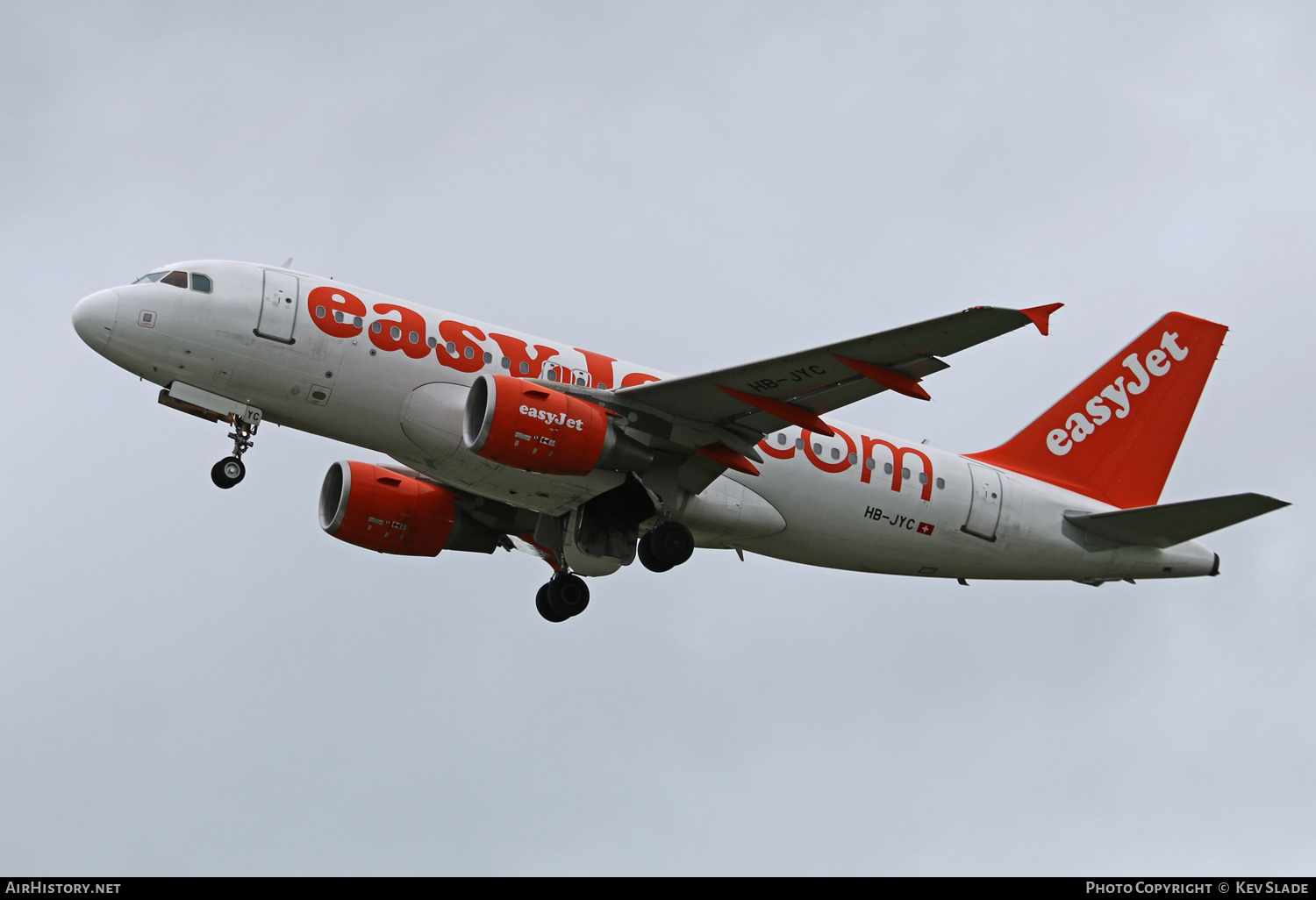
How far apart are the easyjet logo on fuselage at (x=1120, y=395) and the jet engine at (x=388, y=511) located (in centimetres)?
1429

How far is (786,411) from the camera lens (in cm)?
2741

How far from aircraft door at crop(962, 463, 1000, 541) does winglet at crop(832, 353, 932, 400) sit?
6809mm

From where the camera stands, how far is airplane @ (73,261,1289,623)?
26531 millimetres

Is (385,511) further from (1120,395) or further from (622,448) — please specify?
(1120,395)

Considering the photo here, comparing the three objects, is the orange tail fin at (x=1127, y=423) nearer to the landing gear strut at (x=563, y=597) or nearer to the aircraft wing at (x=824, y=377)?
the aircraft wing at (x=824, y=377)

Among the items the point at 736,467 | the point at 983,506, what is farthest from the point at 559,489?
the point at 983,506

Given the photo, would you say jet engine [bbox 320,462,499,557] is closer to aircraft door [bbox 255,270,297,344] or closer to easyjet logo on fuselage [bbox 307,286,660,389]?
easyjet logo on fuselage [bbox 307,286,660,389]

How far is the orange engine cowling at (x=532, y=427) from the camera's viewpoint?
85.4 ft

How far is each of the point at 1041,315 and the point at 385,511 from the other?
51.3 feet

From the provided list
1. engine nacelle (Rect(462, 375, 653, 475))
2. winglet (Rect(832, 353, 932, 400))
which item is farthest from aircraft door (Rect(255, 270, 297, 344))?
winglet (Rect(832, 353, 932, 400))

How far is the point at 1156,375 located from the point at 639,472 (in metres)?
14.8

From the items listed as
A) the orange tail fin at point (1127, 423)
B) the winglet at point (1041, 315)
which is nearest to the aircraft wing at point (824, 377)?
the winglet at point (1041, 315)

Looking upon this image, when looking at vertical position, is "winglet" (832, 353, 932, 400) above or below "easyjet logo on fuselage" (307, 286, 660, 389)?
below

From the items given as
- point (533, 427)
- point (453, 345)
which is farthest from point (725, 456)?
point (453, 345)
